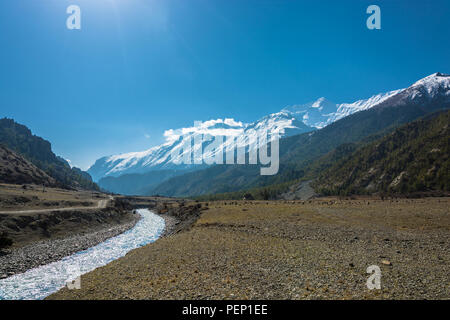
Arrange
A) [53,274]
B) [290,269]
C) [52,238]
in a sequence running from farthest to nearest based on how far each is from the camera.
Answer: [52,238], [53,274], [290,269]

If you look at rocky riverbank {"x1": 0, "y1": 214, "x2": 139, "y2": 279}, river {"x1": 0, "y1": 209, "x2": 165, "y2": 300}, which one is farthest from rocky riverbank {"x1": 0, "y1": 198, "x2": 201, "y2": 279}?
river {"x1": 0, "y1": 209, "x2": 165, "y2": 300}

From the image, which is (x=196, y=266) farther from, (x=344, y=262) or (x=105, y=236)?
(x=105, y=236)

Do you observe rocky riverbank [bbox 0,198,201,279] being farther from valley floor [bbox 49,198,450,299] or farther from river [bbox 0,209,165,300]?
valley floor [bbox 49,198,450,299]

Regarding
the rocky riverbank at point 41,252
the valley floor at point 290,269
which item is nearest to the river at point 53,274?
the rocky riverbank at point 41,252

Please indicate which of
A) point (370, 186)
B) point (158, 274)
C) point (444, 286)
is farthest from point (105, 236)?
point (370, 186)

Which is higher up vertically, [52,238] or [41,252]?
[41,252]

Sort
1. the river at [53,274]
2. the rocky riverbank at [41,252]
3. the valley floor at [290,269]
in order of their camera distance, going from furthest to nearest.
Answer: the rocky riverbank at [41,252] < the river at [53,274] < the valley floor at [290,269]

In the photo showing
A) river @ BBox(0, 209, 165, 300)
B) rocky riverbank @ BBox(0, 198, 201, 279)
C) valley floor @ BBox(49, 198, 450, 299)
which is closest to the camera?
valley floor @ BBox(49, 198, 450, 299)

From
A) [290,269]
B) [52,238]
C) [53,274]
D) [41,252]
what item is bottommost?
[52,238]

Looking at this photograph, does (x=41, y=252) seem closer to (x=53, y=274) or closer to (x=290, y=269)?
(x=53, y=274)

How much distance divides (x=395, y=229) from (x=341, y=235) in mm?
11254

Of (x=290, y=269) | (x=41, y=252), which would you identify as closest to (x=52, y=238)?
(x=41, y=252)

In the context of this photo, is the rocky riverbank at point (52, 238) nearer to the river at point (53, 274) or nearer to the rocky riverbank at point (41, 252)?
the rocky riverbank at point (41, 252)
